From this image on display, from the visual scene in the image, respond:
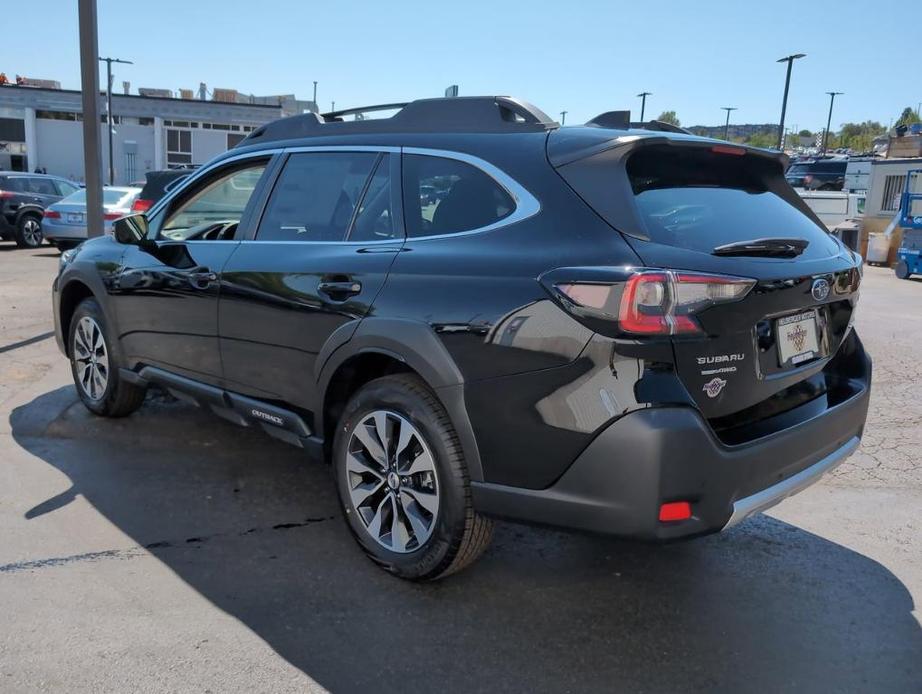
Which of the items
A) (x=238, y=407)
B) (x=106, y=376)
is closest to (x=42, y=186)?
(x=106, y=376)

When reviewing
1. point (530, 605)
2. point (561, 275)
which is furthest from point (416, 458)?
point (561, 275)

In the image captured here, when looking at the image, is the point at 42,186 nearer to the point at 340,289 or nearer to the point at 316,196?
the point at 316,196

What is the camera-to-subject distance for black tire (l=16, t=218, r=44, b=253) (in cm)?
1722

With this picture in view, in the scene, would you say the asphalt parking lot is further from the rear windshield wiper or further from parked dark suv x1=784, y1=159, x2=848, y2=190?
parked dark suv x1=784, y1=159, x2=848, y2=190

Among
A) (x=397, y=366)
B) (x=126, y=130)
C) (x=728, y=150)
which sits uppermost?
(x=126, y=130)

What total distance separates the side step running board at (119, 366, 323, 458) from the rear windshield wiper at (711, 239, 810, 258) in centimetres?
192

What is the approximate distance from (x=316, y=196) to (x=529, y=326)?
5.17ft

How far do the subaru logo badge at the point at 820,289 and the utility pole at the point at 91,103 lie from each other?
7.00m

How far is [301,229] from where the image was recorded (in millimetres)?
3783

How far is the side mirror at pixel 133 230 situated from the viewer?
4750 mm

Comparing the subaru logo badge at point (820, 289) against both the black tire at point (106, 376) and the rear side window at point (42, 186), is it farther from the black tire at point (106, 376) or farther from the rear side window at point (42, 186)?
the rear side window at point (42, 186)

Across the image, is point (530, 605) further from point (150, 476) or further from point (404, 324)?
point (150, 476)

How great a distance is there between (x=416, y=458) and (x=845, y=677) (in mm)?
1671

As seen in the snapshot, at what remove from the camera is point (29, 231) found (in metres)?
17.4
